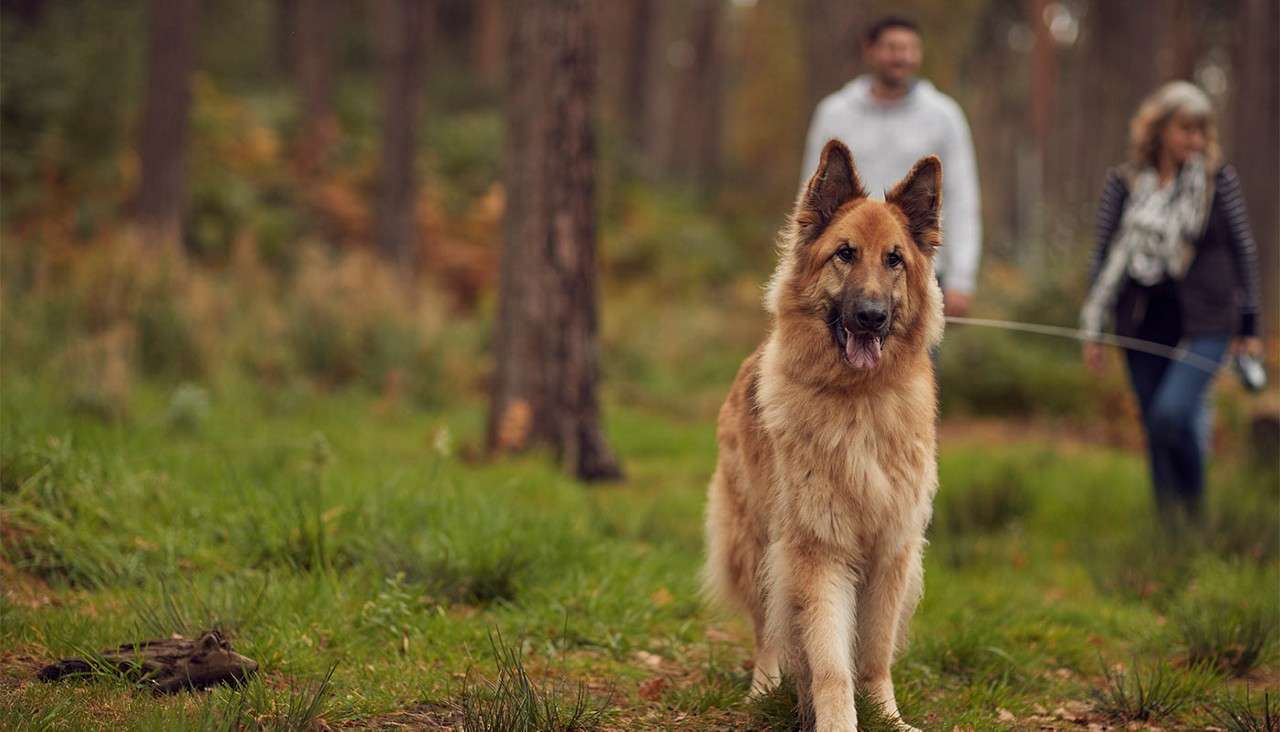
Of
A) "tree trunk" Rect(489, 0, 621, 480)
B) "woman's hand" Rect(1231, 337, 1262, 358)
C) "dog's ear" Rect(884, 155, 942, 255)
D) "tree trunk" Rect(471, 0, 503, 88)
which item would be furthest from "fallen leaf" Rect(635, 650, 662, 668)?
"tree trunk" Rect(471, 0, 503, 88)

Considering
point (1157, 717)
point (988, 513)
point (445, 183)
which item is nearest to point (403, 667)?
point (1157, 717)

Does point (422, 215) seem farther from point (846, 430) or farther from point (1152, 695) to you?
point (1152, 695)

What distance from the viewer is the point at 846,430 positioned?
356 cm

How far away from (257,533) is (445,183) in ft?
50.9

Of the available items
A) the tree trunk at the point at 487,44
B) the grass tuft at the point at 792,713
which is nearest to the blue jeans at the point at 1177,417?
the grass tuft at the point at 792,713

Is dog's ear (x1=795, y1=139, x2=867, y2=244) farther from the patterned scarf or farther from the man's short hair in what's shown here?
the patterned scarf

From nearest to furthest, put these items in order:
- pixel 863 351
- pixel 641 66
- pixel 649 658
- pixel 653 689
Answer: pixel 863 351
pixel 653 689
pixel 649 658
pixel 641 66

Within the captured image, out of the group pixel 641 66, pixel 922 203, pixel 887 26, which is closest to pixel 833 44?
pixel 887 26

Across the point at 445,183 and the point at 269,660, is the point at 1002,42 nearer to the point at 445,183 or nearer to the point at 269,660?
the point at 445,183

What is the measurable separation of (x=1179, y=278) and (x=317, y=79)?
16.4m

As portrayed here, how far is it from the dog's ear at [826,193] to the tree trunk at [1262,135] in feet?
34.2

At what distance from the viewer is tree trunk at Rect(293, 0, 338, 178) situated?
61.4ft

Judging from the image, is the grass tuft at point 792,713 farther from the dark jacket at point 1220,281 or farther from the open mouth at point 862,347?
the dark jacket at point 1220,281

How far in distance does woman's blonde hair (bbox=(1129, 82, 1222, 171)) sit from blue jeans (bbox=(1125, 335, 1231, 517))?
103cm
